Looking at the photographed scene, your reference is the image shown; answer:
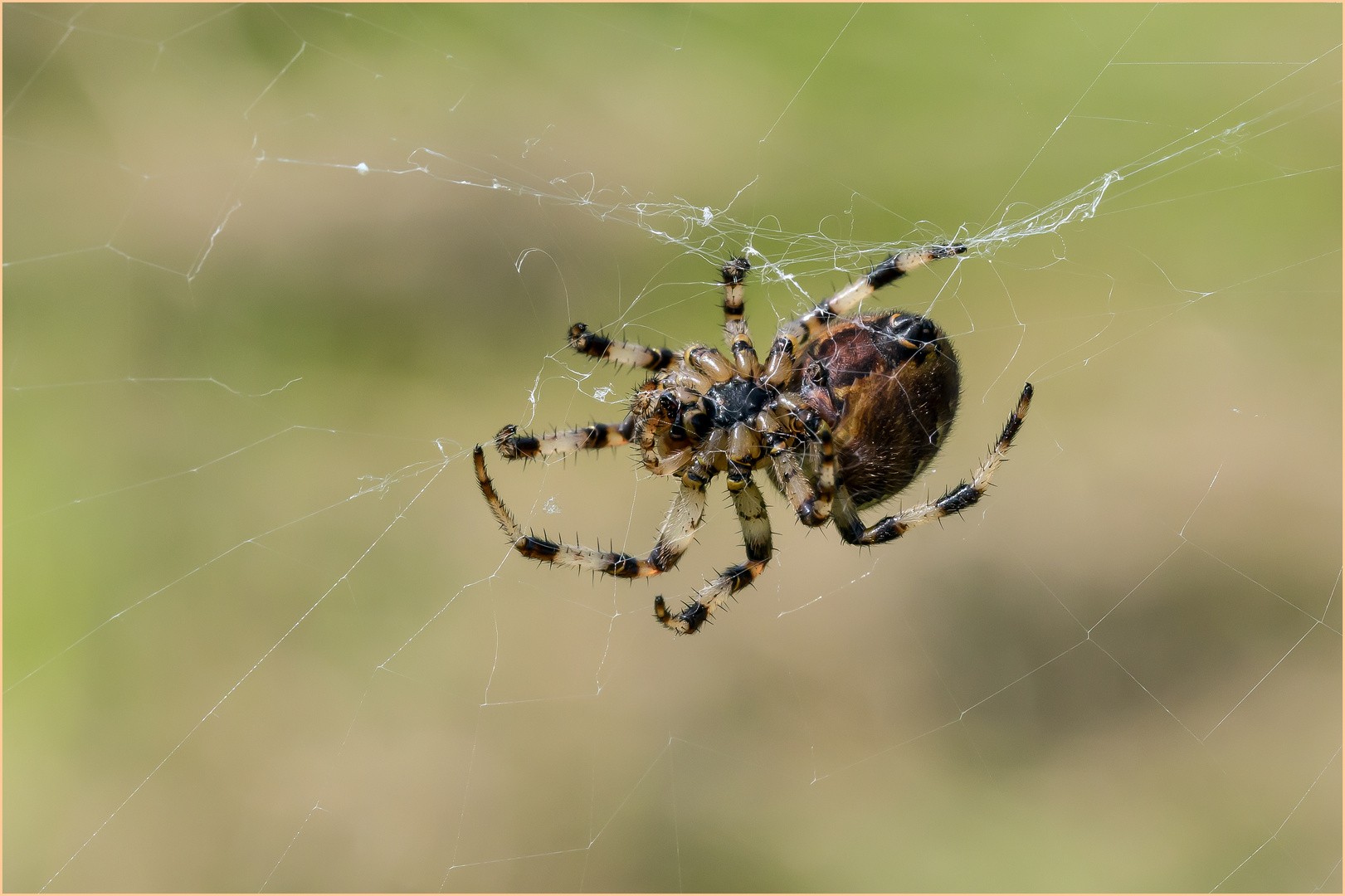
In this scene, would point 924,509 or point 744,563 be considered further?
point 744,563

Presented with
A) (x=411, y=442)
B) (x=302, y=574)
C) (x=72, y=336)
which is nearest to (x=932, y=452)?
(x=411, y=442)

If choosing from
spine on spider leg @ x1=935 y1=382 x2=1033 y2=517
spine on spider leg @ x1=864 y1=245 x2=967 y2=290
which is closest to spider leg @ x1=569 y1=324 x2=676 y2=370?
spine on spider leg @ x1=864 y1=245 x2=967 y2=290

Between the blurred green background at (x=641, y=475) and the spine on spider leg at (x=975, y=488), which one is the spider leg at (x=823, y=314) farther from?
the blurred green background at (x=641, y=475)

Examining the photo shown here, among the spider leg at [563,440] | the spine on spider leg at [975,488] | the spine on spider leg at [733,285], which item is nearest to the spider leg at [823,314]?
the spine on spider leg at [733,285]

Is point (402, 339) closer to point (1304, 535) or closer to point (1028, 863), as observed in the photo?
point (1028, 863)

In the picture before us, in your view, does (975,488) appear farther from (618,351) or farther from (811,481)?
(618,351)

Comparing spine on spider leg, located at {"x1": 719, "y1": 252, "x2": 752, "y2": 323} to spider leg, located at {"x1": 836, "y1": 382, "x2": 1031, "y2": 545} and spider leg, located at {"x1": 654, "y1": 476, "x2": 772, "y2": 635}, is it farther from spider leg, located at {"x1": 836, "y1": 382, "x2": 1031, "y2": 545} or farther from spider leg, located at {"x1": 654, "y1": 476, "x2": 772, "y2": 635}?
spider leg, located at {"x1": 836, "y1": 382, "x2": 1031, "y2": 545}

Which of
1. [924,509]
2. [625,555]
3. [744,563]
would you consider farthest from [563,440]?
[924,509]
